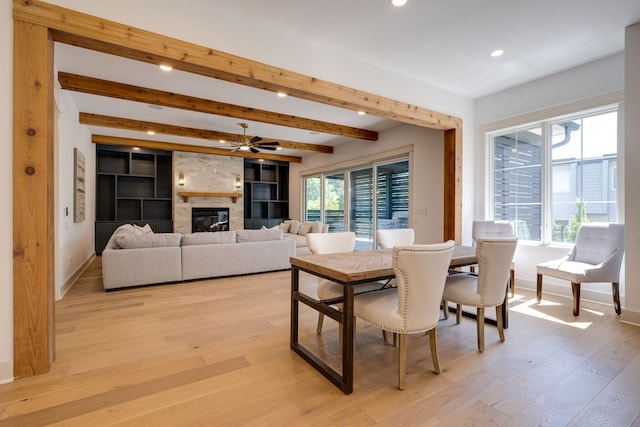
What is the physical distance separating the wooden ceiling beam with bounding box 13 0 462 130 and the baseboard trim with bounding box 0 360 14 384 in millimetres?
2181

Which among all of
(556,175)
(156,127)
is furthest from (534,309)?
(156,127)

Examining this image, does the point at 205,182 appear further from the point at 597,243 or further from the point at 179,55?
the point at 597,243

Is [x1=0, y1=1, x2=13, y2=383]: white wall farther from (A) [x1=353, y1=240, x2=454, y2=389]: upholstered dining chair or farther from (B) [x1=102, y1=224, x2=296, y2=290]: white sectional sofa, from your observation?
(A) [x1=353, y1=240, x2=454, y2=389]: upholstered dining chair

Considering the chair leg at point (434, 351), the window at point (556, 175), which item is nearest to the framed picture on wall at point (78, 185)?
the chair leg at point (434, 351)

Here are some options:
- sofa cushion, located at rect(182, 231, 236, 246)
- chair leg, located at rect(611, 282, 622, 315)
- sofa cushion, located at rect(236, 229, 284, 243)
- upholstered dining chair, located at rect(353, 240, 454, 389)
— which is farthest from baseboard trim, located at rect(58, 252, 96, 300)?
chair leg, located at rect(611, 282, 622, 315)

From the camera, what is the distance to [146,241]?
14.1 feet

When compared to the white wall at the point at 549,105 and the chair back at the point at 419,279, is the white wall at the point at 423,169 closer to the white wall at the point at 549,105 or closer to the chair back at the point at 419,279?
the white wall at the point at 549,105

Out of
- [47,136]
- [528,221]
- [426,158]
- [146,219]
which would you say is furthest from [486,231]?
[146,219]

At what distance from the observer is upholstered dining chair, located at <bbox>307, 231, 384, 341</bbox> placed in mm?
2520

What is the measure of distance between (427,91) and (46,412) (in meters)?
4.77

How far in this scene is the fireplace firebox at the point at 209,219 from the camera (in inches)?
333

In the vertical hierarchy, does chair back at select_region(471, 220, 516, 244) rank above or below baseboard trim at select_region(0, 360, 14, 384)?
above

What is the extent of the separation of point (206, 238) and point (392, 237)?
290 centimetres

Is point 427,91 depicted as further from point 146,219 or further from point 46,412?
point 146,219
